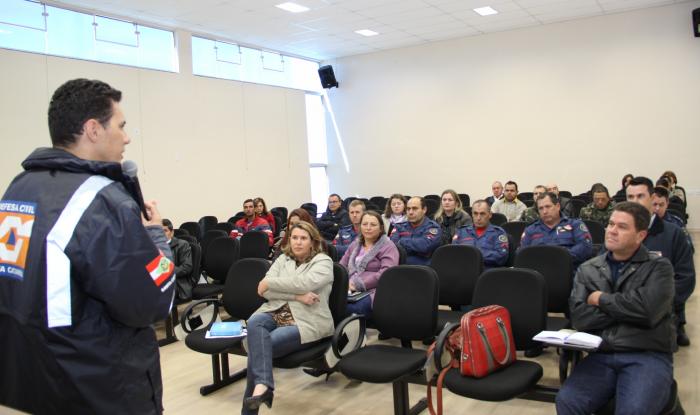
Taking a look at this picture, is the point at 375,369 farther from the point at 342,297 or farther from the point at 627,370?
the point at 627,370

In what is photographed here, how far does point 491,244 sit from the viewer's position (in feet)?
16.2

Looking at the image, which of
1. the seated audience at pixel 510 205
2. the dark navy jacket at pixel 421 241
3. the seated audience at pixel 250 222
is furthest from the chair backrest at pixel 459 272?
the seated audience at pixel 510 205

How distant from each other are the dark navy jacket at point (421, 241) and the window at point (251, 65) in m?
6.58

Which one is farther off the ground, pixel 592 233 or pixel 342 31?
pixel 342 31

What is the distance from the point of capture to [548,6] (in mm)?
9898

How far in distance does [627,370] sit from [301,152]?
10.7m

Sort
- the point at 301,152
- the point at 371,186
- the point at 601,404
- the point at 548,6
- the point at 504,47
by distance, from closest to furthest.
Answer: the point at 601,404, the point at 548,6, the point at 504,47, the point at 301,152, the point at 371,186

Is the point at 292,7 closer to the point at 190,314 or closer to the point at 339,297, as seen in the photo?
Answer: the point at 190,314

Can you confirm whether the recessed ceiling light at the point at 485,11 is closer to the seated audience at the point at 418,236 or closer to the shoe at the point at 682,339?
the seated audience at the point at 418,236

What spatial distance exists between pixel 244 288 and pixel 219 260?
1.80 meters

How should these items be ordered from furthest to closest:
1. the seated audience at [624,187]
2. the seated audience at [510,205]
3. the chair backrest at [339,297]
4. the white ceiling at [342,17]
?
the white ceiling at [342,17]
the seated audience at [624,187]
the seated audience at [510,205]
the chair backrest at [339,297]

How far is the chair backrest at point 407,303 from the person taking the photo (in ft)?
11.3

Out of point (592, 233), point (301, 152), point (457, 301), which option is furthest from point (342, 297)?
point (301, 152)

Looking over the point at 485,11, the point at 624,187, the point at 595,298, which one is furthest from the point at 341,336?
the point at 485,11
